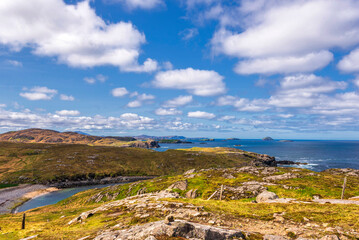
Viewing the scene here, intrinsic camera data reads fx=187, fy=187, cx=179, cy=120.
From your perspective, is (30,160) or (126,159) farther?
(126,159)

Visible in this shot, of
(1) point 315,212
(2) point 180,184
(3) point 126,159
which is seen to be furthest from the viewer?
(3) point 126,159

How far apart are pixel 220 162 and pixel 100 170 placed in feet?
351

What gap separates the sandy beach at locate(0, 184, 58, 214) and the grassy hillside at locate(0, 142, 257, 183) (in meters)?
11.6

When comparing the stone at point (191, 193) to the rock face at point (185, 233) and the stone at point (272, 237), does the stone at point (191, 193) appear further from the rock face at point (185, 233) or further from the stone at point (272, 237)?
the rock face at point (185, 233)

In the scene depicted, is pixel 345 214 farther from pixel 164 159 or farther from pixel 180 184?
pixel 164 159

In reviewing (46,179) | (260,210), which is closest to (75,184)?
(46,179)

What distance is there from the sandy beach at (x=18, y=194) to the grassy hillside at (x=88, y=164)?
11637mm

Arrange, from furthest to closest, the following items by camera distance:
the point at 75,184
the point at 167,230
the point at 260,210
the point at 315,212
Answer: the point at 75,184, the point at 260,210, the point at 315,212, the point at 167,230

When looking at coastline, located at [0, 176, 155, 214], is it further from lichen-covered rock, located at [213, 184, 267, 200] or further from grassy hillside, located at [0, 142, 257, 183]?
lichen-covered rock, located at [213, 184, 267, 200]

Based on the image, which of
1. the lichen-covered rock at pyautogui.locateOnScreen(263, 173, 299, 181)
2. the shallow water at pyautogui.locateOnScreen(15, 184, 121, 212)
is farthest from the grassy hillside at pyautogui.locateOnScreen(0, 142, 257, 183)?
the lichen-covered rock at pyautogui.locateOnScreen(263, 173, 299, 181)

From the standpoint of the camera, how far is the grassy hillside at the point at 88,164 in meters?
134

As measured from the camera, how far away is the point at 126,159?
178500 mm

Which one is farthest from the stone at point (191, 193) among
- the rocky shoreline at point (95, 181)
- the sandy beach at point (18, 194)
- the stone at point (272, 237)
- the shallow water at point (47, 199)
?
the rocky shoreline at point (95, 181)

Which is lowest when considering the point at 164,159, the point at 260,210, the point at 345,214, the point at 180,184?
the point at 164,159
